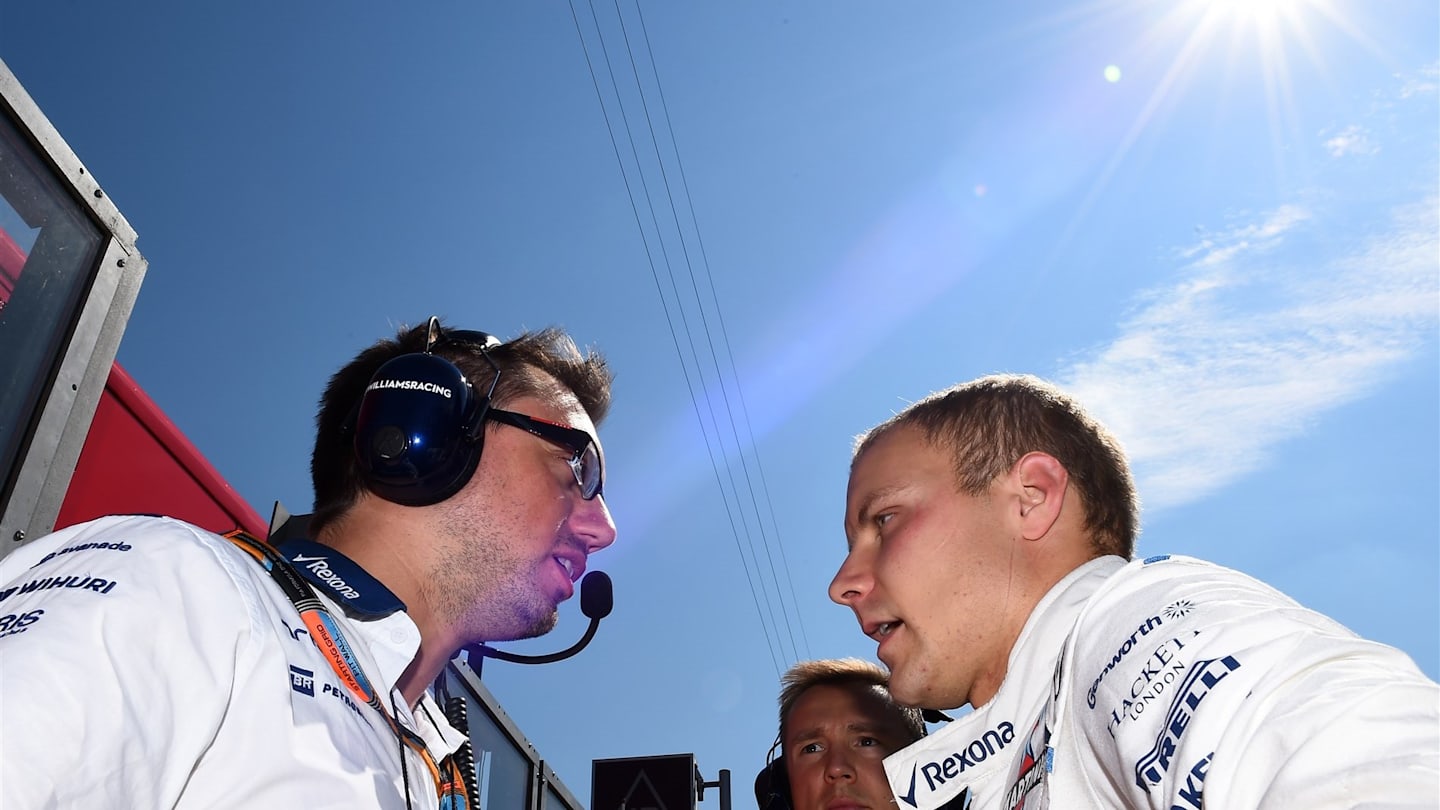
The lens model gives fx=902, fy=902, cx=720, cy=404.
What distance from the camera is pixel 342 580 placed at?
171cm

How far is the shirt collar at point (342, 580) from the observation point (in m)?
1.66

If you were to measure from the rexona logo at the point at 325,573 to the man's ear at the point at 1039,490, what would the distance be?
125 cm

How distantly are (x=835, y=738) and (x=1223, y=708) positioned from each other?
123 inches

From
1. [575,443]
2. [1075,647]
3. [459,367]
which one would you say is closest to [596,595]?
[575,443]

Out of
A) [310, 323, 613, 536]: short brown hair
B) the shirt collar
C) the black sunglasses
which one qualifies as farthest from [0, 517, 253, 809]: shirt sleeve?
the black sunglasses

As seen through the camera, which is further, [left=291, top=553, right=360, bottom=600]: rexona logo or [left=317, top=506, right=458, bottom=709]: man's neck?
[left=317, top=506, right=458, bottom=709]: man's neck

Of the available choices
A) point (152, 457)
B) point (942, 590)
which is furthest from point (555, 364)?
point (942, 590)

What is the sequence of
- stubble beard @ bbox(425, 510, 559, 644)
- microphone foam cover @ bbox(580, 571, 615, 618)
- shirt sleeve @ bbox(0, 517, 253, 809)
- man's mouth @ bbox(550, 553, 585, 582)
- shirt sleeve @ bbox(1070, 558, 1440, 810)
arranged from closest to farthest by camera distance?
shirt sleeve @ bbox(1070, 558, 1440, 810) → shirt sleeve @ bbox(0, 517, 253, 809) → stubble beard @ bbox(425, 510, 559, 644) → man's mouth @ bbox(550, 553, 585, 582) → microphone foam cover @ bbox(580, 571, 615, 618)

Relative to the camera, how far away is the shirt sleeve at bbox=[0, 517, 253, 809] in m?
0.95

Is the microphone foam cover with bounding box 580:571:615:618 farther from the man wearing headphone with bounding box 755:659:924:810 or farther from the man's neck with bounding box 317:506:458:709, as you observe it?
the man wearing headphone with bounding box 755:659:924:810

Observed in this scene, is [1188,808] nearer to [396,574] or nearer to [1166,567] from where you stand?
[1166,567]

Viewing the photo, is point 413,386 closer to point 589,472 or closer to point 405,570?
point 405,570

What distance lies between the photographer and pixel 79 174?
1.90 m

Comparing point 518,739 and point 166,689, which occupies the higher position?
point 518,739
